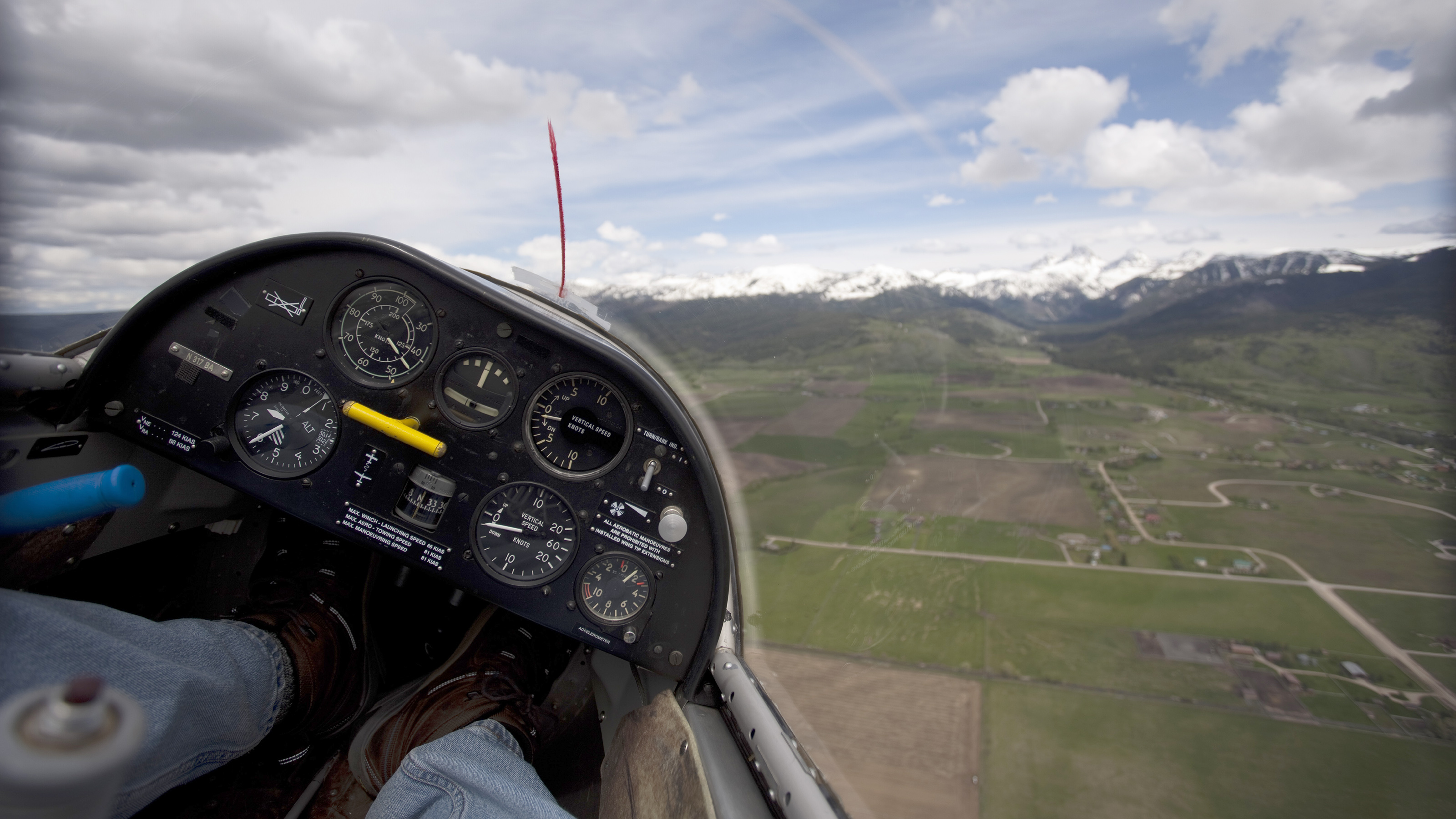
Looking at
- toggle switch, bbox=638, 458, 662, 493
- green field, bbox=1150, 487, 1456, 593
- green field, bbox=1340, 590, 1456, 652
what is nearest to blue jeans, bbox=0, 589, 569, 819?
toggle switch, bbox=638, 458, 662, 493

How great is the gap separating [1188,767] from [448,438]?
4.12 metres

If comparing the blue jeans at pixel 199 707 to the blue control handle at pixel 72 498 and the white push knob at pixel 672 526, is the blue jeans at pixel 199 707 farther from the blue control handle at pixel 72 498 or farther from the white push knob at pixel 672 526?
the white push knob at pixel 672 526

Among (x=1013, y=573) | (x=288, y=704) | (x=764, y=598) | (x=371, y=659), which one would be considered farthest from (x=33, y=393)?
(x=1013, y=573)

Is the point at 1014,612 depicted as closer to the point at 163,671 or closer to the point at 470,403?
the point at 470,403

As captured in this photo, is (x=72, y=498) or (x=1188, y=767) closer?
(x=72, y=498)

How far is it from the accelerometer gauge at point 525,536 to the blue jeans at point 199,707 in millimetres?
610

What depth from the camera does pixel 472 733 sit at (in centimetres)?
181

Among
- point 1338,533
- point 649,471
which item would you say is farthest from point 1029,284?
point 649,471

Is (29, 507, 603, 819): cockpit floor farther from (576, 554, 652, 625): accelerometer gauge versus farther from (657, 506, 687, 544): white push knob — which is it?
(657, 506, 687, 544): white push knob

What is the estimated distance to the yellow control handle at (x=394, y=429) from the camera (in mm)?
2209

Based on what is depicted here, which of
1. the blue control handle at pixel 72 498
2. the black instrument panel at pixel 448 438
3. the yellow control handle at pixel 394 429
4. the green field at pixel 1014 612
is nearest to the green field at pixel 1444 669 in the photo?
the green field at pixel 1014 612

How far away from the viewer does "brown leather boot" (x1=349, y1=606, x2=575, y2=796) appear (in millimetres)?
2146

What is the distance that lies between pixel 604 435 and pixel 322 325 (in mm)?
1120

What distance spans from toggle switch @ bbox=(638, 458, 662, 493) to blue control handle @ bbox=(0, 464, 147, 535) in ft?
4.57
